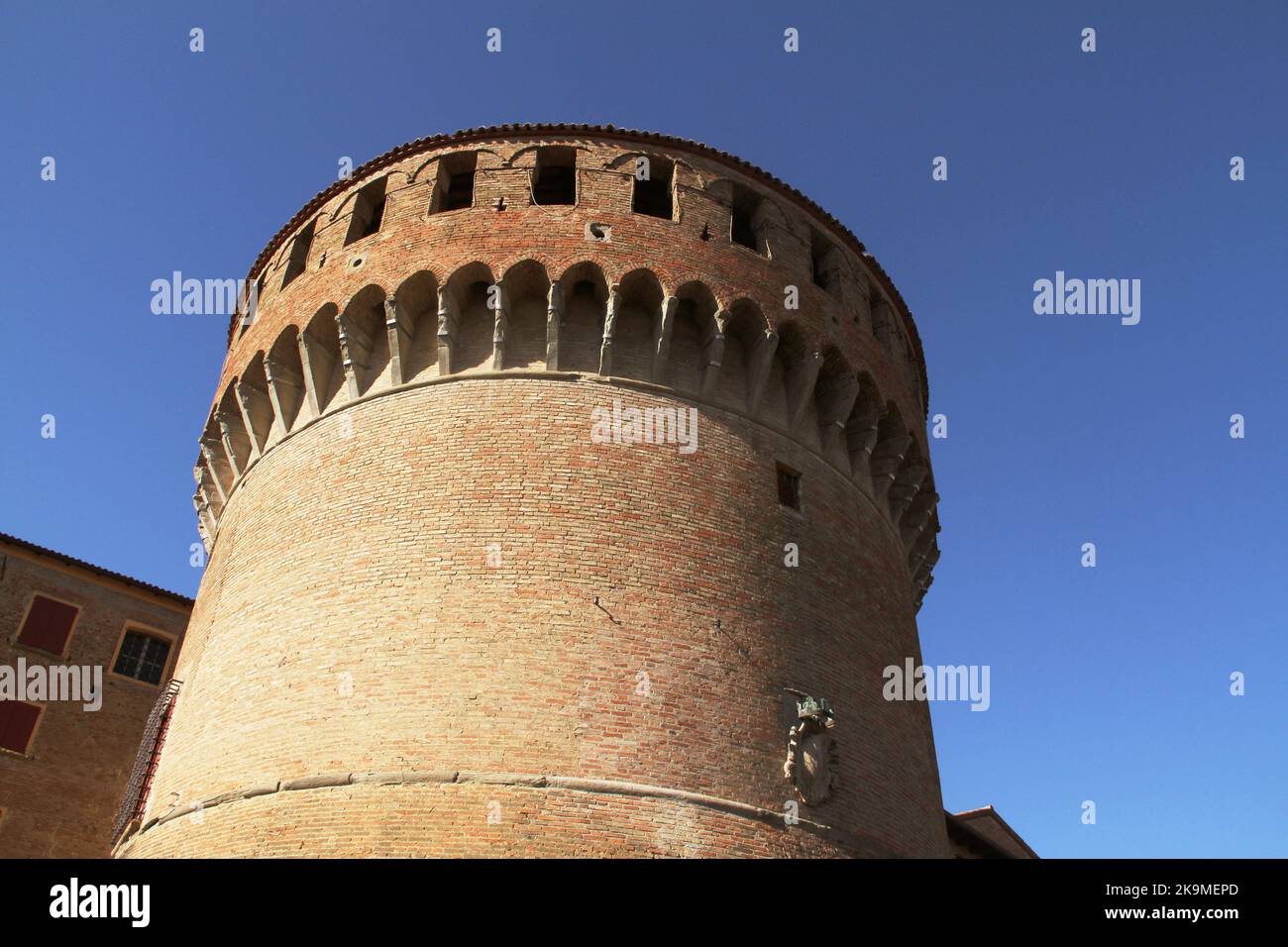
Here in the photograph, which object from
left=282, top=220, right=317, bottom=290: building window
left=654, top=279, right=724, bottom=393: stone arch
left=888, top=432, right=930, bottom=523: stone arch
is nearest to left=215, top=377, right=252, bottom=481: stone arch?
left=282, top=220, right=317, bottom=290: building window

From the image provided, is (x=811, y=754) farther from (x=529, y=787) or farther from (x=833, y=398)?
(x=833, y=398)

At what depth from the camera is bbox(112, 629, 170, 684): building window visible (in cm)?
2039

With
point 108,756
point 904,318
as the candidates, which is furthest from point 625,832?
point 108,756

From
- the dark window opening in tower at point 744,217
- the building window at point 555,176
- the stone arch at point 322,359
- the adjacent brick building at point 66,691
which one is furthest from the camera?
the adjacent brick building at point 66,691

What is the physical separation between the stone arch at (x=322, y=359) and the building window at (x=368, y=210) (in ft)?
4.81

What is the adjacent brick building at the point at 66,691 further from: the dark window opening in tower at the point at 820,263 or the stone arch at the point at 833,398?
the dark window opening in tower at the point at 820,263

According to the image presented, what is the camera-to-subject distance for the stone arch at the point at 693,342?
12.2 meters

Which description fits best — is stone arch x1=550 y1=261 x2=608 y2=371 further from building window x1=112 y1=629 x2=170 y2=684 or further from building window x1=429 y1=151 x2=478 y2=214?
building window x1=112 y1=629 x2=170 y2=684

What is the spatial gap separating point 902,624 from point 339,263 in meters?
9.23

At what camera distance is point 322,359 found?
13.0m

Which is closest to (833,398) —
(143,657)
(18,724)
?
(143,657)

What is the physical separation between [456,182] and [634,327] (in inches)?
150

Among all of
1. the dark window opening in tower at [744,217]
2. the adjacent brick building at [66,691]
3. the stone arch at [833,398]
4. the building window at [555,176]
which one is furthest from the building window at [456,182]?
the adjacent brick building at [66,691]

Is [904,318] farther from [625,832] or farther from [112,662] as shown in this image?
[112,662]
